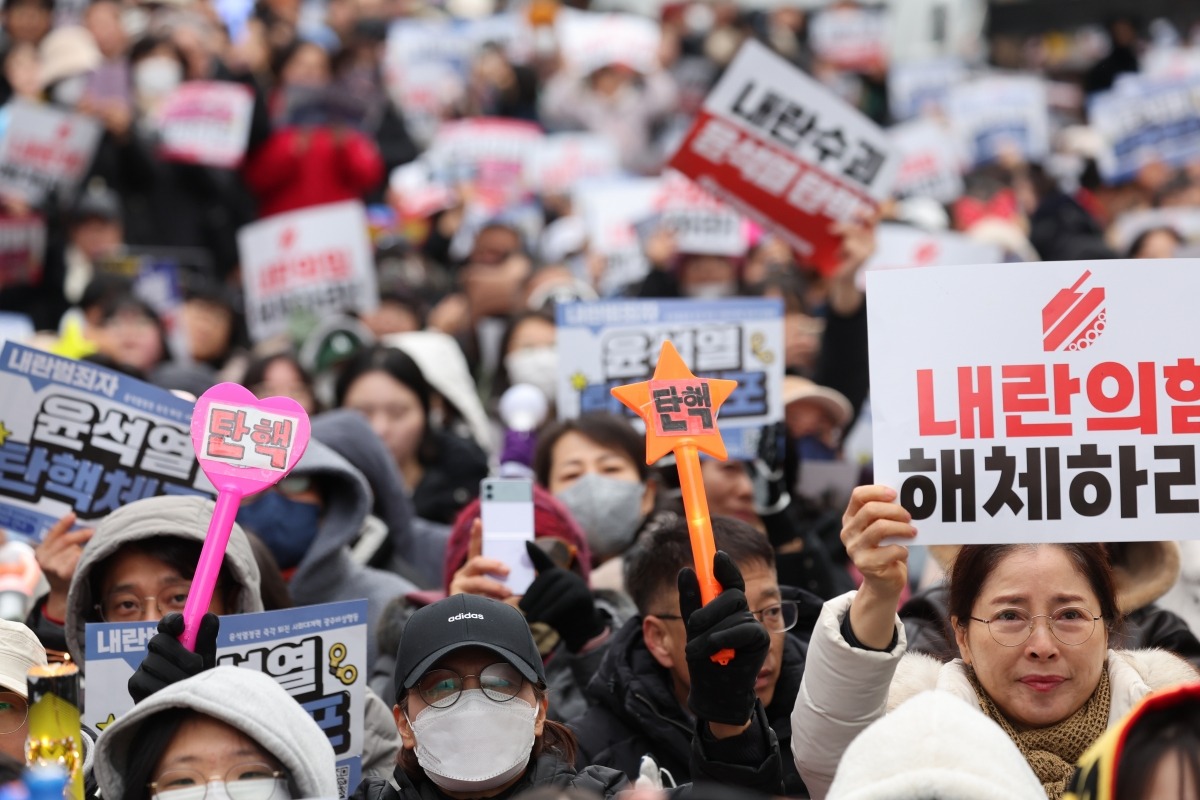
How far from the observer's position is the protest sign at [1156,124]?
12555mm

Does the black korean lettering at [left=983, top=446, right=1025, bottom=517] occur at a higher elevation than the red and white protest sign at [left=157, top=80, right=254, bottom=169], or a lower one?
lower

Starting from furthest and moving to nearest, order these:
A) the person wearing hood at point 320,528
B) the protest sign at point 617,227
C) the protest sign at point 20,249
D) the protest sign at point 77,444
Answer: the protest sign at point 617,227, the protest sign at point 20,249, the person wearing hood at point 320,528, the protest sign at point 77,444

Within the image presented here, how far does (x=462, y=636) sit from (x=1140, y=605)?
2163 mm

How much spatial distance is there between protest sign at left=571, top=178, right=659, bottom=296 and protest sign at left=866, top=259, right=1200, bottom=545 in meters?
Answer: 7.29

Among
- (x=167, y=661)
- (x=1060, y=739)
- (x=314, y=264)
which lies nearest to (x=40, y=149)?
(x=314, y=264)

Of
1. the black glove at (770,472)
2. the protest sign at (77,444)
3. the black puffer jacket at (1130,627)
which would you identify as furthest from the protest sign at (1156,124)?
the protest sign at (77,444)

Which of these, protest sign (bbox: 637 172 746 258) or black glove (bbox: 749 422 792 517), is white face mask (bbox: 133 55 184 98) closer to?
protest sign (bbox: 637 172 746 258)

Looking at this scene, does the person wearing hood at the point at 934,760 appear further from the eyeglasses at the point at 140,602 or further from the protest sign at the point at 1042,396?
the eyeglasses at the point at 140,602

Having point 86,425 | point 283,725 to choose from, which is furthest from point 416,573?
point 283,725

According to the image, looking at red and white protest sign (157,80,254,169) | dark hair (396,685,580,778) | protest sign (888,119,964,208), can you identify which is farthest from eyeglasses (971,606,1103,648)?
protest sign (888,119,964,208)

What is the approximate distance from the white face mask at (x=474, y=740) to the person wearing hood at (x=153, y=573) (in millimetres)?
833

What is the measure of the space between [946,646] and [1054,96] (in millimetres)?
15948

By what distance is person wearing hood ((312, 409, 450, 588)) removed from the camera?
6246 millimetres

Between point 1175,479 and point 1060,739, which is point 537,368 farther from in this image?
point 1060,739
